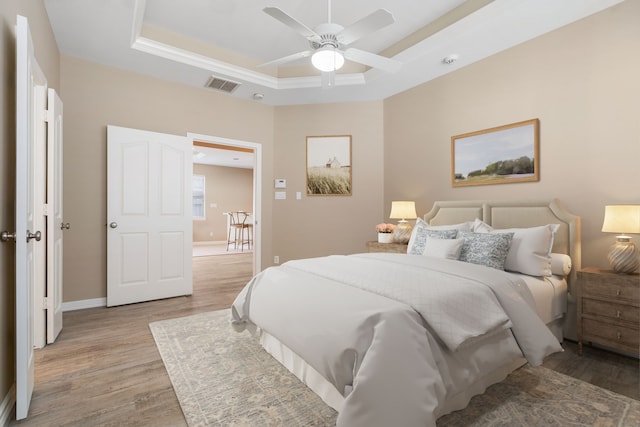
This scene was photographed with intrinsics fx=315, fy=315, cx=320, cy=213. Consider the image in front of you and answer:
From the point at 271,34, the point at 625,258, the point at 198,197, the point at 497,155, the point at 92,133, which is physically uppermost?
the point at 271,34

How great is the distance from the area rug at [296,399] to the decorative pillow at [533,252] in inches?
29.2

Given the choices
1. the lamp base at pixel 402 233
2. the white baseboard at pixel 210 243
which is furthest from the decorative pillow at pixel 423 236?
the white baseboard at pixel 210 243

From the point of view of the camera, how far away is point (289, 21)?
2.17 metres

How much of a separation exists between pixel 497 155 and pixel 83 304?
4830 mm

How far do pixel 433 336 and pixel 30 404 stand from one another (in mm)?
2241

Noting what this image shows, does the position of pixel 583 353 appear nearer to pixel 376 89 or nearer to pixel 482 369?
pixel 482 369

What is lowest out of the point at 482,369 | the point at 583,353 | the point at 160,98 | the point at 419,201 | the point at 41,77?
the point at 583,353

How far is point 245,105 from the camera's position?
15.3ft

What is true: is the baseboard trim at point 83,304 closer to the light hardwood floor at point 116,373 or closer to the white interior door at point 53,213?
the light hardwood floor at point 116,373

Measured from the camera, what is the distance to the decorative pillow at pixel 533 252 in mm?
2506

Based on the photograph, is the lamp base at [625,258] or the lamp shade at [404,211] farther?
the lamp shade at [404,211]

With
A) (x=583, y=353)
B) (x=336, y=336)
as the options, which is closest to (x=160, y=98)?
(x=336, y=336)

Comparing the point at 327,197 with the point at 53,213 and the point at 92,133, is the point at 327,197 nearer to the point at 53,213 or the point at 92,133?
the point at 92,133

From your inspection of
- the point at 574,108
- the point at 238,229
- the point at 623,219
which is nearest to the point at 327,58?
the point at 574,108
